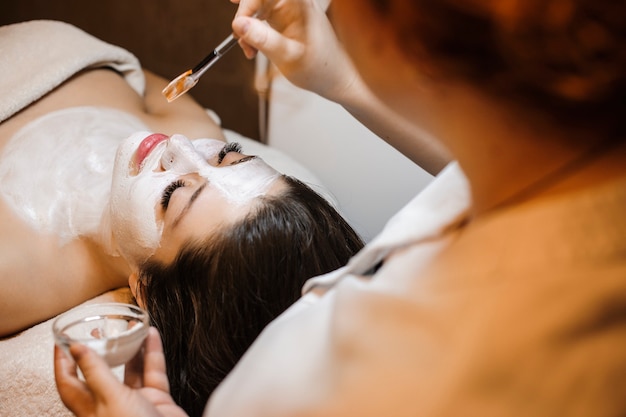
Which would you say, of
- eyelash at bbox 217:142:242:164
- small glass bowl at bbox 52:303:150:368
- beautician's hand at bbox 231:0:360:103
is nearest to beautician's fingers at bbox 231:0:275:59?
beautician's hand at bbox 231:0:360:103

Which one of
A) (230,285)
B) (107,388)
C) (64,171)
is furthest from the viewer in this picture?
(64,171)

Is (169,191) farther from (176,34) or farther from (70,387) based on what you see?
(176,34)

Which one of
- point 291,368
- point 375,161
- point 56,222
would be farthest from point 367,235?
point 291,368

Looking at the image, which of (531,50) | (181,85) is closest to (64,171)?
(181,85)

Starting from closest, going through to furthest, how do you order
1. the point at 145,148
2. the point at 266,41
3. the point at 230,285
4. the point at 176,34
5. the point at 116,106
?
the point at 266,41, the point at 230,285, the point at 145,148, the point at 116,106, the point at 176,34

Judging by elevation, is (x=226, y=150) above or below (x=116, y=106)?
below

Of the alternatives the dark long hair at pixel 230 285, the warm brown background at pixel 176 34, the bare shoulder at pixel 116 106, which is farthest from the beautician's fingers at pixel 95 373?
the warm brown background at pixel 176 34

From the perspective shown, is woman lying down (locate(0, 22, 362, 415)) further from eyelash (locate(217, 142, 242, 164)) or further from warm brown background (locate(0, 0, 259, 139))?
warm brown background (locate(0, 0, 259, 139))

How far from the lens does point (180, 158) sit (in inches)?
42.3

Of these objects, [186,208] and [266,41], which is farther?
[186,208]

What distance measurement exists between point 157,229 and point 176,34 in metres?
0.86

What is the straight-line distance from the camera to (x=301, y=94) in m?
1.51

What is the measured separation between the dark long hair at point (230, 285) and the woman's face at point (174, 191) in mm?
29

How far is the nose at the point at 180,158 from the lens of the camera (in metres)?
1.07
